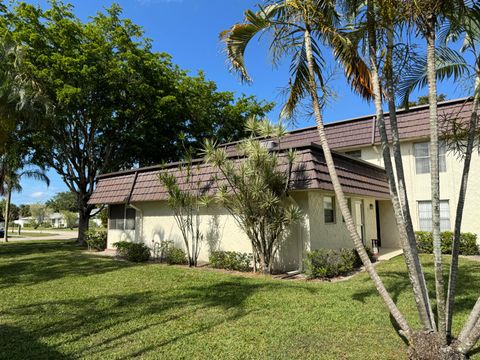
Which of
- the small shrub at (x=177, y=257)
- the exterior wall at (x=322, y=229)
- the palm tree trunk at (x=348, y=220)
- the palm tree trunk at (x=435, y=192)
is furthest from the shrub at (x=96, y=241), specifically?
the palm tree trunk at (x=435, y=192)

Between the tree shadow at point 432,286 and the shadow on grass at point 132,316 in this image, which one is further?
the tree shadow at point 432,286

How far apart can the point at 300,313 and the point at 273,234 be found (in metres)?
3.74

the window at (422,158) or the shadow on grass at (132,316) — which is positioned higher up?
the window at (422,158)

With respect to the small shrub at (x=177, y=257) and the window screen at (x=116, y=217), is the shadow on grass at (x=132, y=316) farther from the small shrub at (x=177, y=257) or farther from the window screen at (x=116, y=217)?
the window screen at (x=116, y=217)

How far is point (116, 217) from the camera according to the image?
51.3 ft

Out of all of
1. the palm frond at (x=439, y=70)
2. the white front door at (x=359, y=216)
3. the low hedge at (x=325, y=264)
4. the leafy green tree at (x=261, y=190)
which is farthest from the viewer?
the white front door at (x=359, y=216)

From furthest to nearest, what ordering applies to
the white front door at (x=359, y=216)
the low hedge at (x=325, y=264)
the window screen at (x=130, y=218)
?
the window screen at (x=130, y=218) < the white front door at (x=359, y=216) < the low hedge at (x=325, y=264)

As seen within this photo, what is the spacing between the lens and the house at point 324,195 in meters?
9.66

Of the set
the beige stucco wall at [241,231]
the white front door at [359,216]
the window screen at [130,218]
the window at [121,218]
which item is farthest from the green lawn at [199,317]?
the window at [121,218]

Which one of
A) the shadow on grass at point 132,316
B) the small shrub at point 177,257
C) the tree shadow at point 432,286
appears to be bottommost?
the shadow on grass at point 132,316

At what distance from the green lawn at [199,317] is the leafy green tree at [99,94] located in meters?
10.9

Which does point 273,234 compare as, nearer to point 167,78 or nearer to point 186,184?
point 186,184

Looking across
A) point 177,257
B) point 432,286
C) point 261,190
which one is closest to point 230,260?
point 177,257

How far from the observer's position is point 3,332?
4.88 m
